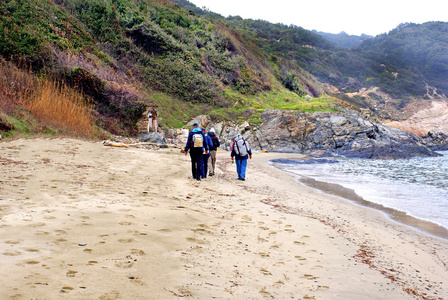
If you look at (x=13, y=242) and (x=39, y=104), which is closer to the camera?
(x=13, y=242)

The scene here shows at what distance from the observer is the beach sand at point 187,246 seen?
89.8 inches

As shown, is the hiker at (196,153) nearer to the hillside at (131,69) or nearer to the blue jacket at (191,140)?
the blue jacket at (191,140)

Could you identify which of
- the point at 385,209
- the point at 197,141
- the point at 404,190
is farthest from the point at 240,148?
the point at 404,190

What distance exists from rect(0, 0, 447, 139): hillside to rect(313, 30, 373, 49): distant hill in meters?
87.5

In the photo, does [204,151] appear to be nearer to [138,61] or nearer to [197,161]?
[197,161]

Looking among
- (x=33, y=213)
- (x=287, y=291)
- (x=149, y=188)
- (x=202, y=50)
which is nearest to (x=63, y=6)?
(x=202, y=50)

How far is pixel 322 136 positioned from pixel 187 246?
23000 mm

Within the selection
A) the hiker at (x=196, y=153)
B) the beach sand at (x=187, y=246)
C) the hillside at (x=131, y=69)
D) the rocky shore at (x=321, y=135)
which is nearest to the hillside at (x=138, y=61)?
the hillside at (x=131, y=69)

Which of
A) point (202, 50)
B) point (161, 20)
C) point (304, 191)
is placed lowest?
point (304, 191)

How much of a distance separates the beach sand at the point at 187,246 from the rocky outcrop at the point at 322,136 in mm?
17210

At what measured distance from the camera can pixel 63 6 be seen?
24.1 m

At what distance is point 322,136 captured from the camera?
24531 millimetres

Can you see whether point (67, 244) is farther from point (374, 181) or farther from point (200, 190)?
point (374, 181)

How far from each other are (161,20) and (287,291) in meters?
32.0
